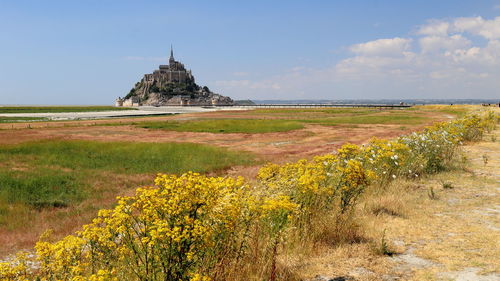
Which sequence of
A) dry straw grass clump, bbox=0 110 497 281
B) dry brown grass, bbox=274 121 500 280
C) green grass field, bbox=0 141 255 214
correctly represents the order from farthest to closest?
green grass field, bbox=0 141 255 214 < dry brown grass, bbox=274 121 500 280 < dry straw grass clump, bbox=0 110 497 281

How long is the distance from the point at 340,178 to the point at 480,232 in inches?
137

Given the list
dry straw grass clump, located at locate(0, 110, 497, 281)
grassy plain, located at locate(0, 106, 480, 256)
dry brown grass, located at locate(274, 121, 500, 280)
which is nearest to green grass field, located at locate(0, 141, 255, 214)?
grassy plain, located at locate(0, 106, 480, 256)

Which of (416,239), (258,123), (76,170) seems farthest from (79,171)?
(258,123)

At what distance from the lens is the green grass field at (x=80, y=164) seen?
15195 mm

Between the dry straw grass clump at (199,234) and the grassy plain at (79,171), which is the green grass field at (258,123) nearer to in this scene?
the grassy plain at (79,171)

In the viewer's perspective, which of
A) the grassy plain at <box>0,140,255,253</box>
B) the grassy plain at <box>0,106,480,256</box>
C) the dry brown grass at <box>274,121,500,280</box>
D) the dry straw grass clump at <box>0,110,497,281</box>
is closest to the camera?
the dry straw grass clump at <box>0,110,497,281</box>

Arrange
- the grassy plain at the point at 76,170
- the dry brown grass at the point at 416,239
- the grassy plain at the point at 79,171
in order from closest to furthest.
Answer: the dry brown grass at the point at 416,239, the grassy plain at the point at 79,171, the grassy plain at the point at 76,170

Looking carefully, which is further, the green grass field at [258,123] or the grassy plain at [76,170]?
the green grass field at [258,123]

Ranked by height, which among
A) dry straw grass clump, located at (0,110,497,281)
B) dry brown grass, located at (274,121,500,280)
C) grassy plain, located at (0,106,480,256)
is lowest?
grassy plain, located at (0,106,480,256)

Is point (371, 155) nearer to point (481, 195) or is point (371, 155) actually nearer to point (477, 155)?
point (481, 195)

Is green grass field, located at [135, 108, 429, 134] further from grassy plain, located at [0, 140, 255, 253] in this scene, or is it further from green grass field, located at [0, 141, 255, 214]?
grassy plain, located at [0, 140, 255, 253]

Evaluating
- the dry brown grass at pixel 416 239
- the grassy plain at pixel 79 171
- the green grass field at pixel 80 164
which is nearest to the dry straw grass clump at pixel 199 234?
the dry brown grass at pixel 416 239

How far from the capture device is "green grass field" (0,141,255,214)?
15.2 metres

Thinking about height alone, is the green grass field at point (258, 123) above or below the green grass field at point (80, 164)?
above
